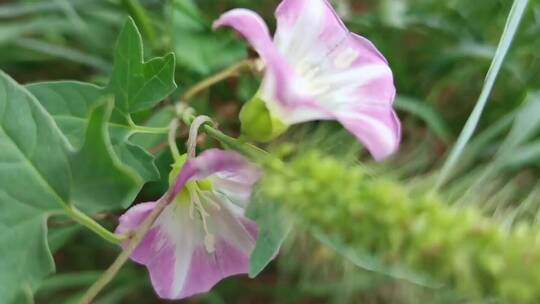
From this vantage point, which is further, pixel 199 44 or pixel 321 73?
pixel 199 44

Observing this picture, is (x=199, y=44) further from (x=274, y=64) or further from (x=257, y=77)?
(x=274, y=64)

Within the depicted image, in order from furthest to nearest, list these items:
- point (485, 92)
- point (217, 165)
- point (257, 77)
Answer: point (257, 77), point (485, 92), point (217, 165)

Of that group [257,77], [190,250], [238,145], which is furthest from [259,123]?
[257,77]

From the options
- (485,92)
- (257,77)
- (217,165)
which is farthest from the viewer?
(257,77)

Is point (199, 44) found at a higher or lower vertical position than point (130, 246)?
lower

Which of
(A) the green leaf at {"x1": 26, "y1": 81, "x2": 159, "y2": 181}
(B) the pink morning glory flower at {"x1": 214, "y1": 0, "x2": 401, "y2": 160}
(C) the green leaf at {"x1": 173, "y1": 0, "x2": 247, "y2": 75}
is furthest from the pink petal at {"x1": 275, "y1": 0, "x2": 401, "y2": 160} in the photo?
(C) the green leaf at {"x1": 173, "y1": 0, "x2": 247, "y2": 75}

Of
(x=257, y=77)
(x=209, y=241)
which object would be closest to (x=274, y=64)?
(x=209, y=241)

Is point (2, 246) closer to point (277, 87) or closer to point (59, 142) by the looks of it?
point (59, 142)
